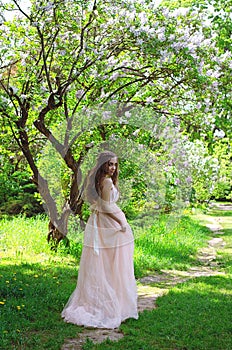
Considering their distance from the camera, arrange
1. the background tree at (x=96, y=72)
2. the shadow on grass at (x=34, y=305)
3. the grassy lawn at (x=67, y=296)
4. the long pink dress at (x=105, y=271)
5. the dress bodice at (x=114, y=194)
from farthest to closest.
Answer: the background tree at (x=96, y=72), the dress bodice at (x=114, y=194), the long pink dress at (x=105, y=271), the grassy lawn at (x=67, y=296), the shadow on grass at (x=34, y=305)

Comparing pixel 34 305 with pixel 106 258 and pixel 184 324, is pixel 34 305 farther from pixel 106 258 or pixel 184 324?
pixel 184 324

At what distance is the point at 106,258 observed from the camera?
501cm

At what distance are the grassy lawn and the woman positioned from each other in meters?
0.23

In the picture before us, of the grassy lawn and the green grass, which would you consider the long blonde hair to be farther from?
the green grass

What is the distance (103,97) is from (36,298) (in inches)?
140

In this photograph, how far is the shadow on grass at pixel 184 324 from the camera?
168 inches

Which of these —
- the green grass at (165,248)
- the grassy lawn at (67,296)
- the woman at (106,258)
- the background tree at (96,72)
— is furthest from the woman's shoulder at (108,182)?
the green grass at (165,248)

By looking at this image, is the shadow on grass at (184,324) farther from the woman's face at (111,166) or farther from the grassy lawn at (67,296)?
the woman's face at (111,166)

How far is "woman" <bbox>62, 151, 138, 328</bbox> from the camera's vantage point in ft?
16.1

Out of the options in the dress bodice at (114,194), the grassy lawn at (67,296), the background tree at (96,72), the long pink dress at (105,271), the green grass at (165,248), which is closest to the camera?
the grassy lawn at (67,296)

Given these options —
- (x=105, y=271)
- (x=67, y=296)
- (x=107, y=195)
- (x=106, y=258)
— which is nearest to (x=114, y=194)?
(x=107, y=195)

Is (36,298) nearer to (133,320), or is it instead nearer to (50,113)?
(133,320)

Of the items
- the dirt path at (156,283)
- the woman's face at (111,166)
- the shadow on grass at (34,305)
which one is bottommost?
the dirt path at (156,283)

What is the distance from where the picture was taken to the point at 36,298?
539 cm
